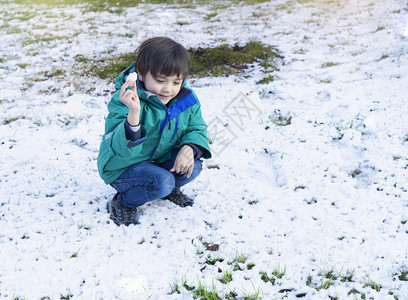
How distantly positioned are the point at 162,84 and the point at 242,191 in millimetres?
1602

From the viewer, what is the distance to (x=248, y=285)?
2609 millimetres

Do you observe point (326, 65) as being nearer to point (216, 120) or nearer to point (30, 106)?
point (216, 120)

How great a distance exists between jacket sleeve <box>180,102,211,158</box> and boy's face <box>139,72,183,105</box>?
0.42 m

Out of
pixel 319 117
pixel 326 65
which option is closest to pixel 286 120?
pixel 319 117

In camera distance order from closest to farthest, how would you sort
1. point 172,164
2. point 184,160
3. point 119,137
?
point 119,137
point 184,160
point 172,164

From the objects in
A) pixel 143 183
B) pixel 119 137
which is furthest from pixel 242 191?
pixel 119 137

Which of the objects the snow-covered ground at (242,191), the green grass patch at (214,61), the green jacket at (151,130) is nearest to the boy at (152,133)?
the green jacket at (151,130)

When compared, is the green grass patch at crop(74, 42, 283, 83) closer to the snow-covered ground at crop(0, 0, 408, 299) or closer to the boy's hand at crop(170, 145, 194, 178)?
the snow-covered ground at crop(0, 0, 408, 299)

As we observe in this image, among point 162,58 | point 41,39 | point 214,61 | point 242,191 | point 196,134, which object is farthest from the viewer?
point 41,39

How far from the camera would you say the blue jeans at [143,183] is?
2.99 metres

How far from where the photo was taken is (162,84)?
2805 mm

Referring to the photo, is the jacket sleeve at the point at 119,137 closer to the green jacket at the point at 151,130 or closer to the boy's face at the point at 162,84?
the green jacket at the point at 151,130

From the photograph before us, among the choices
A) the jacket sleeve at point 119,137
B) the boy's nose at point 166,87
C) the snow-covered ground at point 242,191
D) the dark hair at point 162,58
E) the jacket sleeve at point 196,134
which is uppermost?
the dark hair at point 162,58

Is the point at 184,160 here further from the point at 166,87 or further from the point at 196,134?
the point at 166,87
